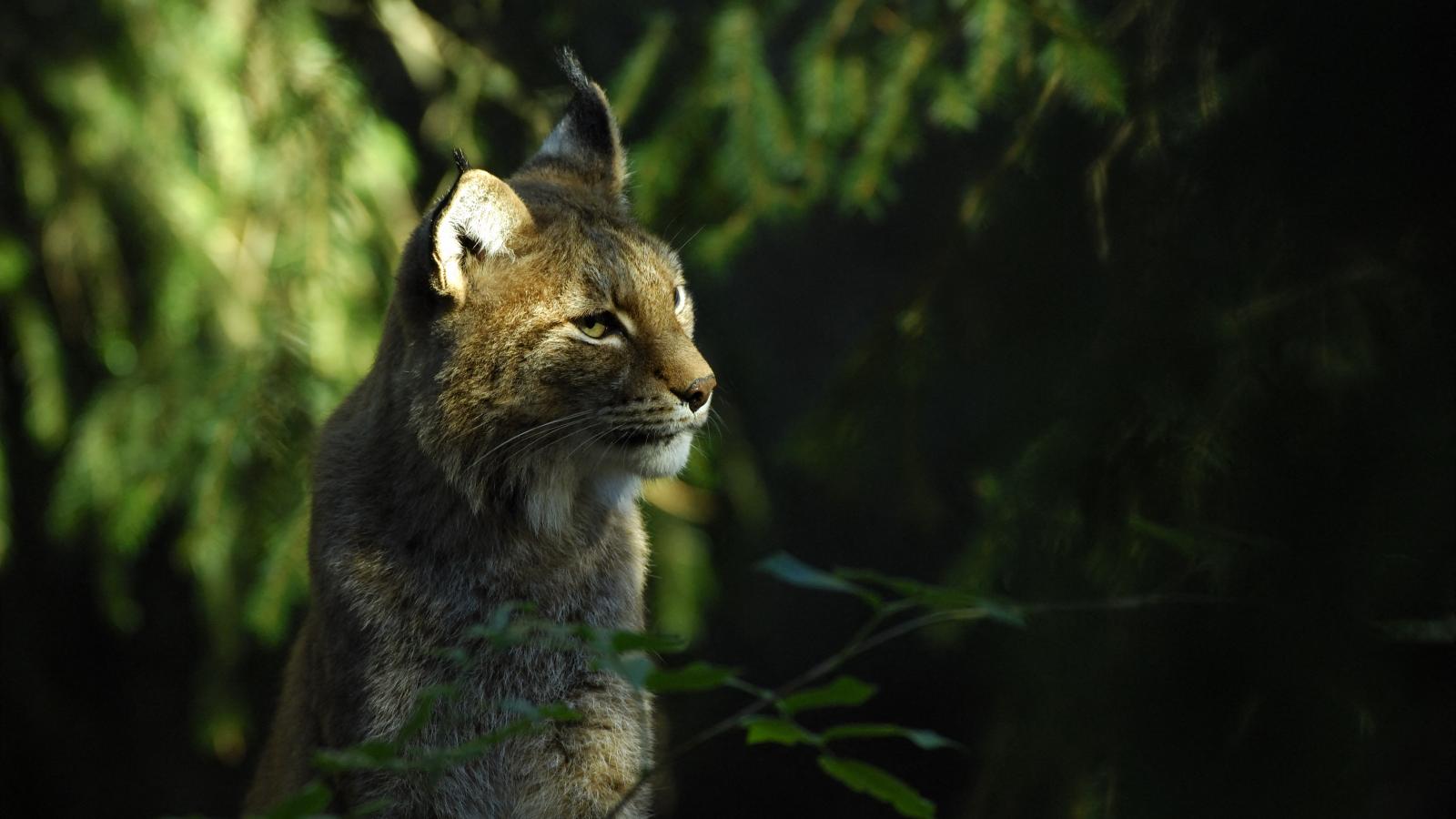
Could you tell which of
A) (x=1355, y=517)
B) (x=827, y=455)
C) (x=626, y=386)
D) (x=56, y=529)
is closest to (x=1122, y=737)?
(x=1355, y=517)

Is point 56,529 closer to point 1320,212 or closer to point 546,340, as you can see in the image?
point 546,340

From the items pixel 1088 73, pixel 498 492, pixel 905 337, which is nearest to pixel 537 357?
pixel 498 492

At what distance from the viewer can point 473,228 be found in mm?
2537

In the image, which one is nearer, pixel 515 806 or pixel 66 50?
pixel 515 806

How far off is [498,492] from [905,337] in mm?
1003

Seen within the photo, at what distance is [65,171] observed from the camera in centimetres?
470

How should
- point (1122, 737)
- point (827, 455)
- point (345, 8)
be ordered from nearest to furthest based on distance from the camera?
point (1122, 737) < point (827, 455) < point (345, 8)

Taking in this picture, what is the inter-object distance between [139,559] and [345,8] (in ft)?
9.07

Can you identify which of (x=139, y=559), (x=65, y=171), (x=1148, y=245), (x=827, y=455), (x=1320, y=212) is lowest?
(x=139, y=559)

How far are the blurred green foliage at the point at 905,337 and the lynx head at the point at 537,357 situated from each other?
1.29ft

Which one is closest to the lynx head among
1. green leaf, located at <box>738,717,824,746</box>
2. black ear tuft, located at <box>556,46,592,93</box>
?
black ear tuft, located at <box>556,46,592,93</box>

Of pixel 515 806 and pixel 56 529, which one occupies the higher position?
pixel 515 806

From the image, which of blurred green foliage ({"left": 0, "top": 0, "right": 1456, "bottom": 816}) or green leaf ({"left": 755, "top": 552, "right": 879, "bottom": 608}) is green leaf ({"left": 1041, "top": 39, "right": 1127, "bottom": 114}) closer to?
blurred green foliage ({"left": 0, "top": 0, "right": 1456, "bottom": 816})

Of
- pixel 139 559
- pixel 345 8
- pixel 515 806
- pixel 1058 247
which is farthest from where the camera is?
pixel 139 559
